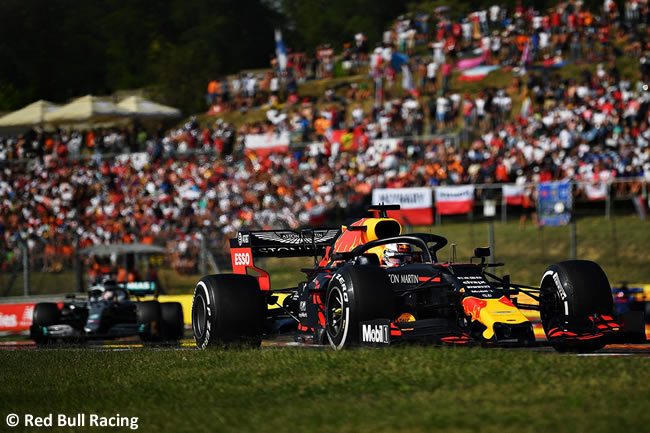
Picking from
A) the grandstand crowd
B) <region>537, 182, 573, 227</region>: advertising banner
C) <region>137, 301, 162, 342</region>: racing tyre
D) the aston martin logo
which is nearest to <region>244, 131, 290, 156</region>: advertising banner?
the grandstand crowd

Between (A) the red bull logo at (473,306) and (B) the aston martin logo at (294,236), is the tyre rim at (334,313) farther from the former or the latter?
(B) the aston martin logo at (294,236)

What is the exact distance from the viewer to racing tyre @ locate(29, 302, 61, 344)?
20.2m

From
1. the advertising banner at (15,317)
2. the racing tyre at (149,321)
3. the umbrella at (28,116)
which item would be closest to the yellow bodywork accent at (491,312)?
the racing tyre at (149,321)

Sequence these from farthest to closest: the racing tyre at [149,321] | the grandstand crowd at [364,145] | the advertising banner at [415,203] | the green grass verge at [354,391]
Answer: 1. the grandstand crowd at [364,145]
2. the advertising banner at [415,203]
3. the racing tyre at [149,321]
4. the green grass verge at [354,391]

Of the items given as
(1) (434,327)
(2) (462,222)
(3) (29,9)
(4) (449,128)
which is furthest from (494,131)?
(1) (434,327)

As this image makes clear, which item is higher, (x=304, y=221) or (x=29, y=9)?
(x=29, y=9)

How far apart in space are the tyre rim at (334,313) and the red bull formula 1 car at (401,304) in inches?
0.4

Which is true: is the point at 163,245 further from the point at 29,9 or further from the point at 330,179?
the point at 29,9

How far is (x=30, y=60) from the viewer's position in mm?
39375

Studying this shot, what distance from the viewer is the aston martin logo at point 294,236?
13875 mm

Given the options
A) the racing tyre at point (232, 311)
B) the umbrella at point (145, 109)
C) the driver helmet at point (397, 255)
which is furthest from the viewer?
the umbrella at point (145, 109)

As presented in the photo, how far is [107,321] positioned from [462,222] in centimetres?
957

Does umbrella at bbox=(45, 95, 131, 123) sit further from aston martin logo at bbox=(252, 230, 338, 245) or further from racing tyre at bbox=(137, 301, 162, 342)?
aston martin logo at bbox=(252, 230, 338, 245)

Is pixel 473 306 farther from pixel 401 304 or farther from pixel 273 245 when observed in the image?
pixel 273 245
